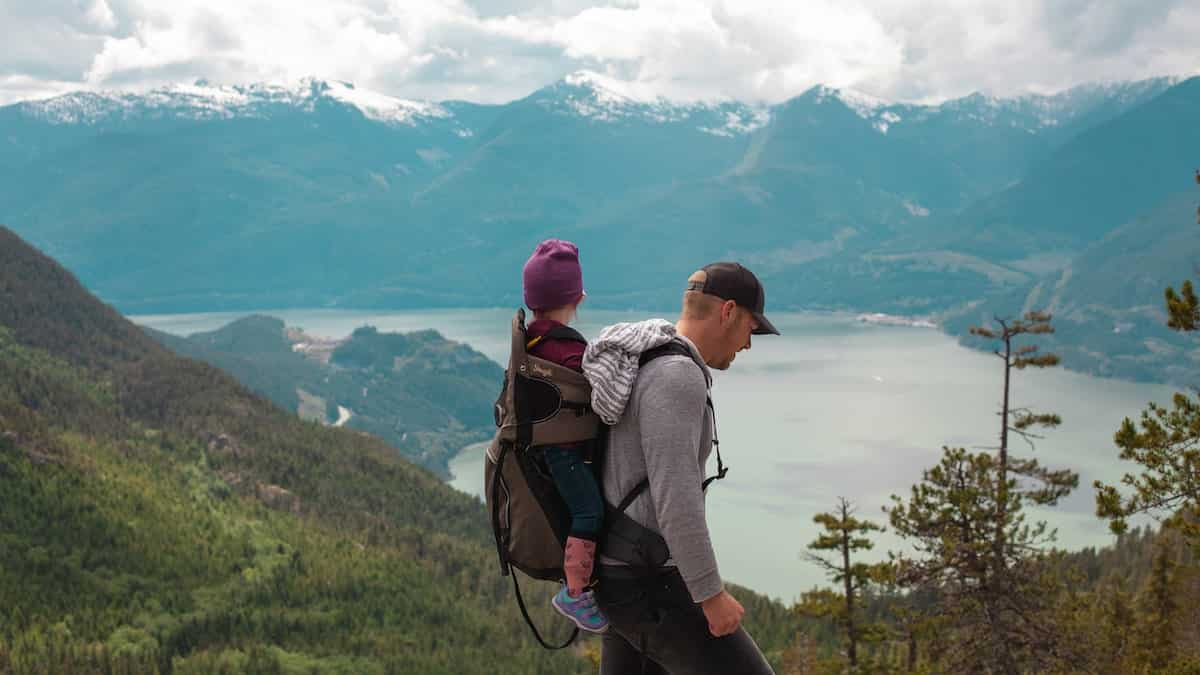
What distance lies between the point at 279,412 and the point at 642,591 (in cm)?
12418

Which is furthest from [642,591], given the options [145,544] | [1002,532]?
[145,544]

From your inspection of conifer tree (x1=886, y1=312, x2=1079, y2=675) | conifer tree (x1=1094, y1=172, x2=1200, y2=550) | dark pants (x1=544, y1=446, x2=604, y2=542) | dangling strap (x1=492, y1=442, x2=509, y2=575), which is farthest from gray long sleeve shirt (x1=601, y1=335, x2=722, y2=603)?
conifer tree (x1=886, y1=312, x2=1079, y2=675)

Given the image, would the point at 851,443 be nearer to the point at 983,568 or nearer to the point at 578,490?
the point at 983,568

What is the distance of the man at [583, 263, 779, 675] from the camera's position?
3553 mm

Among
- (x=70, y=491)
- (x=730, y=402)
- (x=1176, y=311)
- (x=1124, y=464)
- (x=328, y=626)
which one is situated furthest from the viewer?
(x=730, y=402)

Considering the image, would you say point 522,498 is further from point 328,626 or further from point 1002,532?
point 328,626

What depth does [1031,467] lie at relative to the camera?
16797mm

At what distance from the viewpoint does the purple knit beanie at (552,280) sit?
4.00 metres

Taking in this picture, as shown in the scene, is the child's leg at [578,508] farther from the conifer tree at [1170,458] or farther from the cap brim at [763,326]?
the conifer tree at [1170,458]

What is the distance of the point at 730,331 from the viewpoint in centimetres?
395

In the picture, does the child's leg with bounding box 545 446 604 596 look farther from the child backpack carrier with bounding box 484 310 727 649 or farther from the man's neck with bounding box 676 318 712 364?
the man's neck with bounding box 676 318 712 364

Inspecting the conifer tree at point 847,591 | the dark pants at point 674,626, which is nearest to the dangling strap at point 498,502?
the dark pants at point 674,626

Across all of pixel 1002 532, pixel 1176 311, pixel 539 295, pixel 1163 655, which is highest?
pixel 1176 311

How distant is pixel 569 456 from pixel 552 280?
2.43 feet
